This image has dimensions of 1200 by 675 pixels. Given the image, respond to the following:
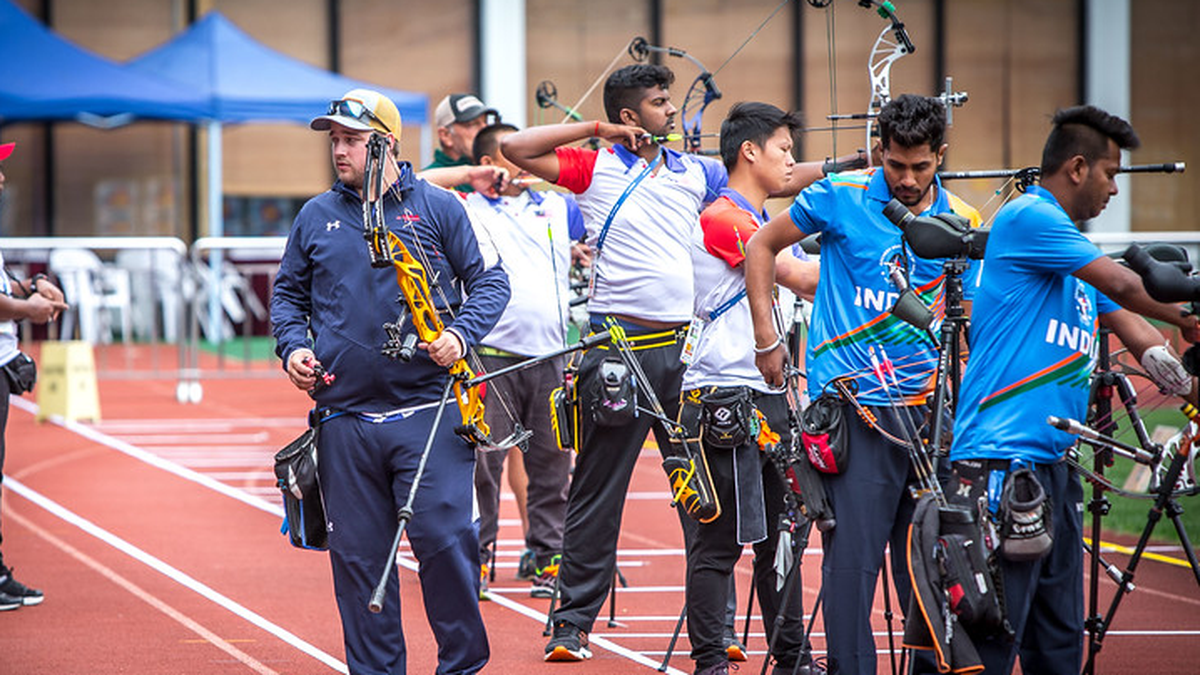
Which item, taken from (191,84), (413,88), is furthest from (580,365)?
(413,88)

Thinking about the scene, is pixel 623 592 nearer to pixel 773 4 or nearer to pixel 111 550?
pixel 111 550

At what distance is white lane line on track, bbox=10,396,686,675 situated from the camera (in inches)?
284

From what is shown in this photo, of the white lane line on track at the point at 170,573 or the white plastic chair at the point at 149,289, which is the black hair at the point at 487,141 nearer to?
the white lane line on track at the point at 170,573

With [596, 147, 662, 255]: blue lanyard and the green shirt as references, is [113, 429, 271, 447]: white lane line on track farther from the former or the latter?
[596, 147, 662, 255]: blue lanyard

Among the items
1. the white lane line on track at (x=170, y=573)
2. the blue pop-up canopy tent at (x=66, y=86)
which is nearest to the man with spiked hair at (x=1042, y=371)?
the white lane line on track at (x=170, y=573)

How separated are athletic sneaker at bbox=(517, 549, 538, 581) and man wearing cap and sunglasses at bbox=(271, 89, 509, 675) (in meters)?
3.09

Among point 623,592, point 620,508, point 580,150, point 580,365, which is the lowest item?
point 623,592

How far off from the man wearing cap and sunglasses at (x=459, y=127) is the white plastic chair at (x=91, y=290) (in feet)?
39.7

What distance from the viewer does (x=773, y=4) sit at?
87.4ft

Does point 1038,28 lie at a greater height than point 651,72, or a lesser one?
greater

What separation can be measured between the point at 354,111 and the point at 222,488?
7121 mm

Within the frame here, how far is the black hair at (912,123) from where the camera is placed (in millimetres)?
5266

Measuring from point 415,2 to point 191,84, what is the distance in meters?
5.39

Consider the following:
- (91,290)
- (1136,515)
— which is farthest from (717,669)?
(91,290)
